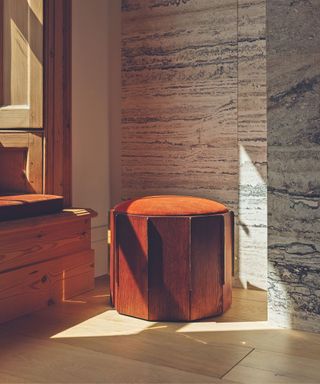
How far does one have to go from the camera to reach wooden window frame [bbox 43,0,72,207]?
113 inches

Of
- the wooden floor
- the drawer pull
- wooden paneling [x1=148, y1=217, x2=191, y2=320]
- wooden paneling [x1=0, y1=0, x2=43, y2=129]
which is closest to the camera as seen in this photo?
the wooden floor

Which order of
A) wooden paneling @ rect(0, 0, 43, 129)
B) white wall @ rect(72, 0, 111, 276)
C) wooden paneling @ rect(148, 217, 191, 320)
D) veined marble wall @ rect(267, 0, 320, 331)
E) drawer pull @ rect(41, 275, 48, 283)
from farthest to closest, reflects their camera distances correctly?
white wall @ rect(72, 0, 111, 276), wooden paneling @ rect(0, 0, 43, 129), drawer pull @ rect(41, 275, 48, 283), wooden paneling @ rect(148, 217, 191, 320), veined marble wall @ rect(267, 0, 320, 331)

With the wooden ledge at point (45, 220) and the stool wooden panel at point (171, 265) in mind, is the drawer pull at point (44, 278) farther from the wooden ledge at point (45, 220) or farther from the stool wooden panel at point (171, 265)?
the stool wooden panel at point (171, 265)

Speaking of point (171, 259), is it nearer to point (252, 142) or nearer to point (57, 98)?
point (252, 142)

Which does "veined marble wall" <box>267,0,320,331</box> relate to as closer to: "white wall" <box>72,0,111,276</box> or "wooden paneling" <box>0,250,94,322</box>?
"wooden paneling" <box>0,250,94,322</box>

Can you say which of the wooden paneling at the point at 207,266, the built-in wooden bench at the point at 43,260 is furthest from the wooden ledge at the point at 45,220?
the wooden paneling at the point at 207,266

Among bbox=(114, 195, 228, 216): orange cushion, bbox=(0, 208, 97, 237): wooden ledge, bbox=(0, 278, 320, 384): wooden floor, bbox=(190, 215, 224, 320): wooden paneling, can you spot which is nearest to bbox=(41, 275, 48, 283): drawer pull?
bbox=(0, 278, 320, 384): wooden floor

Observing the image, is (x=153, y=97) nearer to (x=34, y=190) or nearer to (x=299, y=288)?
(x=34, y=190)

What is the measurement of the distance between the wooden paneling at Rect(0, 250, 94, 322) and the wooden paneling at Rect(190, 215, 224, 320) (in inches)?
27.6

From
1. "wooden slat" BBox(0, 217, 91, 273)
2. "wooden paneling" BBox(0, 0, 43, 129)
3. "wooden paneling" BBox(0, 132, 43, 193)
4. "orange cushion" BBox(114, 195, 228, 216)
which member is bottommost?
"wooden slat" BBox(0, 217, 91, 273)

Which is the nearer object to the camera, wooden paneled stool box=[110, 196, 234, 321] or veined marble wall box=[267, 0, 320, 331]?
veined marble wall box=[267, 0, 320, 331]

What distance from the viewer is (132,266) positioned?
247 cm

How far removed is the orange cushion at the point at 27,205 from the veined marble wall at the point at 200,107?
0.66 m

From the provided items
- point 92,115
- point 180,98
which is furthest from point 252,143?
point 92,115
